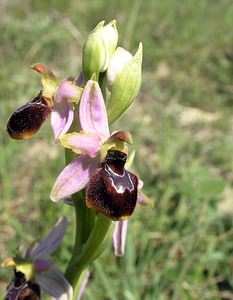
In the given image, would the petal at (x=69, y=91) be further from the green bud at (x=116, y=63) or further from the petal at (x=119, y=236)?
the petal at (x=119, y=236)

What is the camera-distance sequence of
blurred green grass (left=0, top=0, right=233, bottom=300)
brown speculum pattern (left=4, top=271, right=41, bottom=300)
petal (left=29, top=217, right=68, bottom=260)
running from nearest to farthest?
brown speculum pattern (left=4, top=271, right=41, bottom=300) < petal (left=29, top=217, right=68, bottom=260) < blurred green grass (left=0, top=0, right=233, bottom=300)

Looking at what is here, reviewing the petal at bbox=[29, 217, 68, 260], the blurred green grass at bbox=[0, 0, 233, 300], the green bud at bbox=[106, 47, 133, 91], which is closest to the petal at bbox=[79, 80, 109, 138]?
the green bud at bbox=[106, 47, 133, 91]

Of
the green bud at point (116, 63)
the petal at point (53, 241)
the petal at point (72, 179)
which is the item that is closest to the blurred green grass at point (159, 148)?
the petal at point (53, 241)

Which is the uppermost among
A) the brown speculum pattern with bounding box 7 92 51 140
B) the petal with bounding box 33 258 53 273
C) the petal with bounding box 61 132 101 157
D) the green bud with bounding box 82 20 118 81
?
the green bud with bounding box 82 20 118 81

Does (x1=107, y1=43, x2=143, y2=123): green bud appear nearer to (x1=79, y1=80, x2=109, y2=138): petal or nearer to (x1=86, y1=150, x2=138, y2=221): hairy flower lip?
(x1=79, y1=80, x2=109, y2=138): petal

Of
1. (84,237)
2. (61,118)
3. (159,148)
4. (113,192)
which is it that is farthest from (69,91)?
(159,148)

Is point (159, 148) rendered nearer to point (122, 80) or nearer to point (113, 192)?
point (122, 80)

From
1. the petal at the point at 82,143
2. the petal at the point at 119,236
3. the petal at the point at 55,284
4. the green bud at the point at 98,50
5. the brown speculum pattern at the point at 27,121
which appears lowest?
the petal at the point at 55,284
